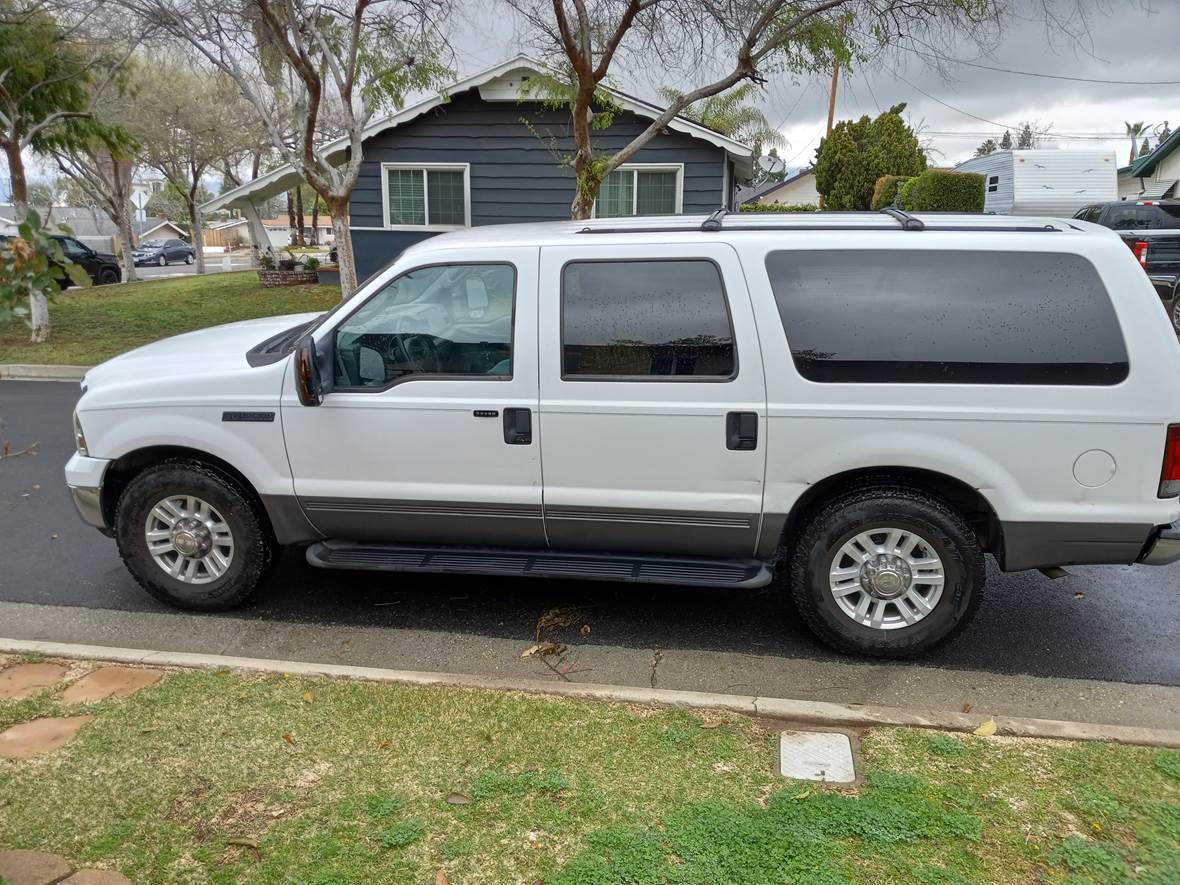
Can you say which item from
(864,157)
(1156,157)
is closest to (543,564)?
(864,157)

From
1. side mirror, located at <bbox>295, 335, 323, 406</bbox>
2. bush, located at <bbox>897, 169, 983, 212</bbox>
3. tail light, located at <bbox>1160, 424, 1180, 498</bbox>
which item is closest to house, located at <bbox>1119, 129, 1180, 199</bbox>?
bush, located at <bbox>897, 169, 983, 212</bbox>

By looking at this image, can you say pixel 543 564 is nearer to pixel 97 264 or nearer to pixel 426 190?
pixel 426 190

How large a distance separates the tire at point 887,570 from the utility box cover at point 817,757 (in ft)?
2.61

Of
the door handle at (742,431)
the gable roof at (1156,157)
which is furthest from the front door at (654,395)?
the gable roof at (1156,157)

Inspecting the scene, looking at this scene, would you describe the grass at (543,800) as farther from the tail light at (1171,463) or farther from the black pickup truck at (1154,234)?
the black pickup truck at (1154,234)

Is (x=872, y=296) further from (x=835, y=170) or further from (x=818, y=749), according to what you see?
(x=835, y=170)

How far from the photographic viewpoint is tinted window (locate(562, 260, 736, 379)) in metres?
4.14

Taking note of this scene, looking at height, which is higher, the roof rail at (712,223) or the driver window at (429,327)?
the roof rail at (712,223)

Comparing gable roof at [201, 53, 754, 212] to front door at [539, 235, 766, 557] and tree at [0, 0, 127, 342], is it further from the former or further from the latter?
front door at [539, 235, 766, 557]

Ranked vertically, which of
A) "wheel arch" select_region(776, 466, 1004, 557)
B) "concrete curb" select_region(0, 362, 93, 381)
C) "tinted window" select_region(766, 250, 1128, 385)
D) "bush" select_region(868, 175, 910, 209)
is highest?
"bush" select_region(868, 175, 910, 209)

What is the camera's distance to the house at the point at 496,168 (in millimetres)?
15594

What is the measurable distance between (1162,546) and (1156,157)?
1247 inches

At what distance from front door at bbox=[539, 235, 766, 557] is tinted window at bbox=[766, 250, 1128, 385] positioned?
290mm

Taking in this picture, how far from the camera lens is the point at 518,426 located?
4266 mm
